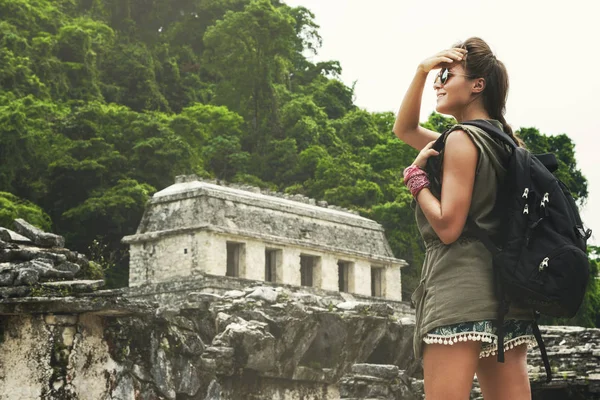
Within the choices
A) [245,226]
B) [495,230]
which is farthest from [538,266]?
[245,226]

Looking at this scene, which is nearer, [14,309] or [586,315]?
[14,309]

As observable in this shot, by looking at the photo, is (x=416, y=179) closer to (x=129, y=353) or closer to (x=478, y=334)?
(x=478, y=334)

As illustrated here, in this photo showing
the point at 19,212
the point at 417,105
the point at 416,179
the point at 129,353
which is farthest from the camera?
the point at 19,212

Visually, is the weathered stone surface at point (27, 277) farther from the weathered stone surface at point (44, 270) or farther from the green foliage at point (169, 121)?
the green foliage at point (169, 121)

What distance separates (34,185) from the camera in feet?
119

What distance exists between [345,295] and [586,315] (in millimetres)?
9349

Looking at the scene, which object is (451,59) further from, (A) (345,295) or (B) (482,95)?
(A) (345,295)

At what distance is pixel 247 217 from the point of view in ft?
111

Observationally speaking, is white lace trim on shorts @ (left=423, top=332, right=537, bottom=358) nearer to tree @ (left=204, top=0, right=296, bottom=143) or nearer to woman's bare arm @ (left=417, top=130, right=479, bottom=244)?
woman's bare arm @ (left=417, top=130, right=479, bottom=244)

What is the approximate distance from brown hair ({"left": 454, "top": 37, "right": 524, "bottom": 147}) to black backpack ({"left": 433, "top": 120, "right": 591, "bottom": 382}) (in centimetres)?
34

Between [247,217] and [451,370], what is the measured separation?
3073 centimetres

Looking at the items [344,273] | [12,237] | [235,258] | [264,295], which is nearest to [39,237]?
[12,237]

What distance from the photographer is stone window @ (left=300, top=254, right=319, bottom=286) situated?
35.9 metres

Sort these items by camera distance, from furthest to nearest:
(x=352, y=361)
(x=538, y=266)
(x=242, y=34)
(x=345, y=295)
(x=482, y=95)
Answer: (x=242, y=34), (x=345, y=295), (x=352, y=361), (x=482, y=95), (x=538, y=266)
